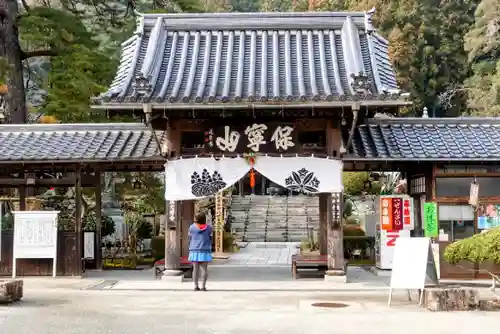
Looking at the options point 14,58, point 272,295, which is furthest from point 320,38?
point 14,58

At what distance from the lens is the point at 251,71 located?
1644 centimetres

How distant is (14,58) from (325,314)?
58.1ft

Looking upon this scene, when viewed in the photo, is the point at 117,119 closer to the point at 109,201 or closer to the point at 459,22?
the point at 109,201

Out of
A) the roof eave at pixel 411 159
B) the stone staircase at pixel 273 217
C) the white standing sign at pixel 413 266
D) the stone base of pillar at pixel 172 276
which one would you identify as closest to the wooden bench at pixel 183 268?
the stone base of pillar at pixel 172 276

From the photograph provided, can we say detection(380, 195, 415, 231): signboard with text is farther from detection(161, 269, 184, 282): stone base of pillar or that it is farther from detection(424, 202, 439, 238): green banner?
detection(161, 269, 184, 282): stone base of pillar

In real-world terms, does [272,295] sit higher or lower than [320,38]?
lower

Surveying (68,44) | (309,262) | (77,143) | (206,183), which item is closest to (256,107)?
(206,183)

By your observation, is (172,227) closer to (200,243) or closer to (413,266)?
(200,243)

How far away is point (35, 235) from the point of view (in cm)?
1647

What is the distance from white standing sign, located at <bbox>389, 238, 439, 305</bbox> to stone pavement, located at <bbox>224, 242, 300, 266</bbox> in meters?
10.2

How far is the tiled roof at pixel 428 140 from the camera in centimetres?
1606

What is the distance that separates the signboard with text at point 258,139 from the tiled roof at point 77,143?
6.37 ft

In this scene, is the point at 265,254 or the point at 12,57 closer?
the point at 12,57

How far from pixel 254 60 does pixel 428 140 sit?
5.07m
